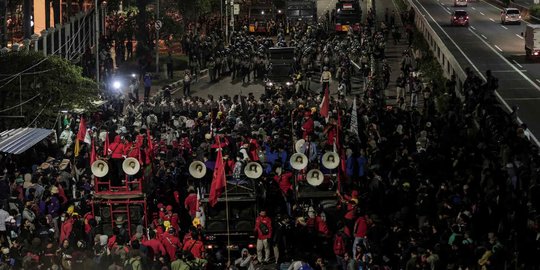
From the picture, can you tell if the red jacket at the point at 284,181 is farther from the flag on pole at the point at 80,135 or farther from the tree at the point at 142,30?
the tree at the point at 142,30

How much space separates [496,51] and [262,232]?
4140cm

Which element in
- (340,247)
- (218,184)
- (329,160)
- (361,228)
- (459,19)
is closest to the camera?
(340,247)

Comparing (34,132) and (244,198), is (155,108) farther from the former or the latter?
(244,198)

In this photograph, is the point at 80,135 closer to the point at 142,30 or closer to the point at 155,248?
the point at 155,248

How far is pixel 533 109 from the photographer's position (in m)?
52.8

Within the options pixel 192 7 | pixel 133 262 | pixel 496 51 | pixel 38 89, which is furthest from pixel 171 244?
pixel 192 7

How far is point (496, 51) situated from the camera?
7100 centimetres

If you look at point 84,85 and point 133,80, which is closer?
point 84,85

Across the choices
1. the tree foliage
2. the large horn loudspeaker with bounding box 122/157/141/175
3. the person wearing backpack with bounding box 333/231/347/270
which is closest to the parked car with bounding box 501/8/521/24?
the tree foliage

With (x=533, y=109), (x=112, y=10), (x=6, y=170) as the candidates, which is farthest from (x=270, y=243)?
(x=112, y=10)

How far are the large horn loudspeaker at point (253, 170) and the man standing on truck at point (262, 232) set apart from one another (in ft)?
3.27

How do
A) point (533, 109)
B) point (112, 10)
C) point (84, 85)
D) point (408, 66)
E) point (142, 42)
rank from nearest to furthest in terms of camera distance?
point (84, 85)
point (533, 109)
point (408, 66)
point (142, 42)
point (112, 10)

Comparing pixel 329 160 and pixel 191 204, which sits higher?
pixel 329 160

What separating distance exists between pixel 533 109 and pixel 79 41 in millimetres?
23554
